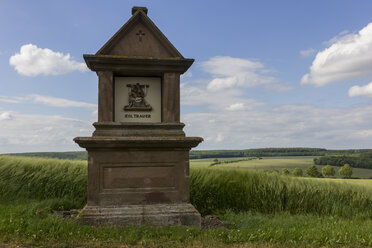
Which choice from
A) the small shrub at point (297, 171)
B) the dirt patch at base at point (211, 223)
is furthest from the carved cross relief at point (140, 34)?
the small shrub at point (297, 171)

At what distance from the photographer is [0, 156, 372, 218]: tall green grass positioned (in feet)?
29.1

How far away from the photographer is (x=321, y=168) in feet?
60.1

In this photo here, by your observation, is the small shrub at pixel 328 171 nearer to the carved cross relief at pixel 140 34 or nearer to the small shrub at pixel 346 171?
the small shrub at pixel 346 171

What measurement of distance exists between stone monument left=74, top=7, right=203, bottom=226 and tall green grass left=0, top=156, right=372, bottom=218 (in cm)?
247

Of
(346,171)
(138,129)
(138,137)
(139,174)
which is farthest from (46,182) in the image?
(346,171)

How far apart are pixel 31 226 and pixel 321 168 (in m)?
17.0

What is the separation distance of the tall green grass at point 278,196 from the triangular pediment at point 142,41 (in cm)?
431

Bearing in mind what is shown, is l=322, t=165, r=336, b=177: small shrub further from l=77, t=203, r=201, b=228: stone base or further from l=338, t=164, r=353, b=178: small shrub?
l=77, t=203, r=201, b=228: stone base

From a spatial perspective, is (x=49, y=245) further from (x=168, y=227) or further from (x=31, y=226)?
(x=168, y=227)

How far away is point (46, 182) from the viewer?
414 inches

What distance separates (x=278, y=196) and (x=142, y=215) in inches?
177

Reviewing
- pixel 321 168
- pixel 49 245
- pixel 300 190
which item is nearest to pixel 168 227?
pixel 49 245

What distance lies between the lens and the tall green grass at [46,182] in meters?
10.1

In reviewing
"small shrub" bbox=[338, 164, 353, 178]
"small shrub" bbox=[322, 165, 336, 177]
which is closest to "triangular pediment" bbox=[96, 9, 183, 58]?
"small shrub" bbox=[322, 165, 336, 177]
